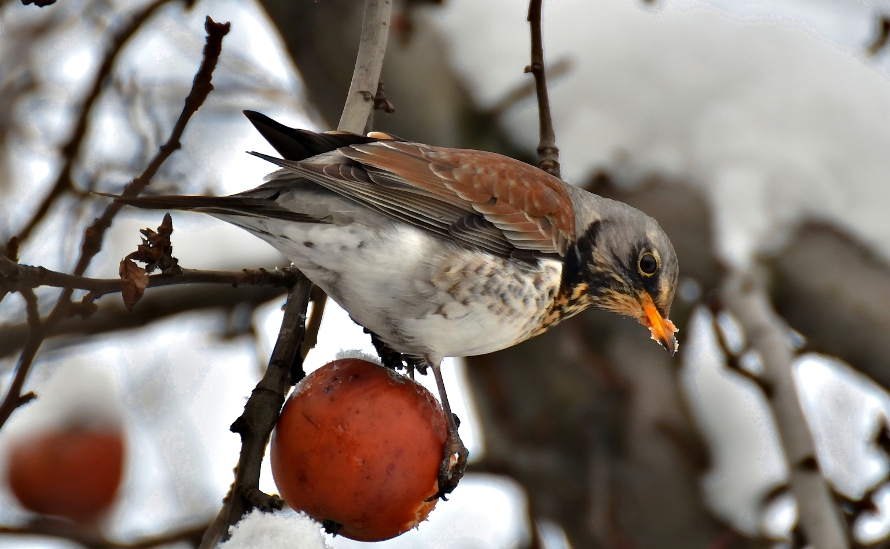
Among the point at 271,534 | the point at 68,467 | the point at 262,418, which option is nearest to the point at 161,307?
the point at 68,467

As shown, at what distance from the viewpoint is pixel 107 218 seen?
248cm

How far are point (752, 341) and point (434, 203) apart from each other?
194 cm

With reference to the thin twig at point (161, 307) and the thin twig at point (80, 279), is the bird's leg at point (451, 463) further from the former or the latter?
the thin twig at point (161, 307)

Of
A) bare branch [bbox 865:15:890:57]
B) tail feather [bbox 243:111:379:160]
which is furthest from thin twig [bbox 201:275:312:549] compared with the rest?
bare branch [bbox 865:15:890:57]

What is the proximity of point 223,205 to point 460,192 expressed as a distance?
0.94 metres

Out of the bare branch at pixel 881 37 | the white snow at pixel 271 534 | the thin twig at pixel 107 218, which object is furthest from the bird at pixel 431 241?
the bare branch at pixel 881 37

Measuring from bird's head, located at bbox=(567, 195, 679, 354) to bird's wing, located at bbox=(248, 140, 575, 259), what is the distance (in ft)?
0.53

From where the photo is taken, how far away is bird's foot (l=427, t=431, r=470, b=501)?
2.36 m

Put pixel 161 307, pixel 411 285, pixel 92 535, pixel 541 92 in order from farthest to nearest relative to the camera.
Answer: pixel 161 307
pixel 92 535
pixel 541 92
pixel 411 285

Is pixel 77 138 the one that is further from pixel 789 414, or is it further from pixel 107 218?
pixel 789 414

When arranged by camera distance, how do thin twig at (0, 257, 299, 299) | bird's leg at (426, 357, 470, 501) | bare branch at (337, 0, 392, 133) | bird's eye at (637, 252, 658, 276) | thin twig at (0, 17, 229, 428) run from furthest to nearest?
1. bird's eye at (637, 252, 658, 276)
2. bare branch at (337, 0, 392, 133)
3. bird's leg at (426, 357, 470, 501)
4. thin twig at (0, 17, 229, 428)
5. thin twig at (0, 257, 299, 299)

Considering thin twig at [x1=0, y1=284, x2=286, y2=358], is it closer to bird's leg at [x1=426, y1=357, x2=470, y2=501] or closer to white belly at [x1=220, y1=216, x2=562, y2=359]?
white belly at [x1=220, y1=216, x2=562, y2=359]

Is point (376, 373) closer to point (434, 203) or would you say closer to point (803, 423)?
point (434, 203)

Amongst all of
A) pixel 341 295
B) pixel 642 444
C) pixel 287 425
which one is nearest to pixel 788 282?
pixel 642 444
